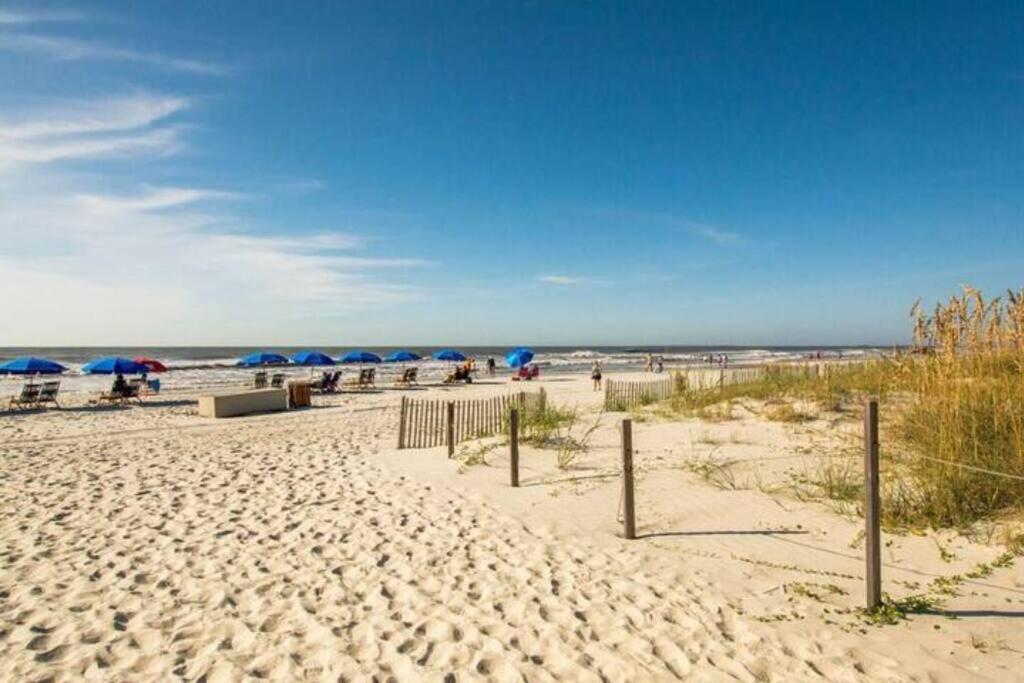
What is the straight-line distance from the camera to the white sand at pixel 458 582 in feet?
12.0

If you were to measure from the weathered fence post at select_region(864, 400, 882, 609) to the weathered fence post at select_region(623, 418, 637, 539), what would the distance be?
207 centimetres

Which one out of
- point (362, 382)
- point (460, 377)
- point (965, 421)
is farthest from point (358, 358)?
point (965, 421)

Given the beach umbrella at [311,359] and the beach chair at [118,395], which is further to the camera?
the beach umbrella at [311,359]

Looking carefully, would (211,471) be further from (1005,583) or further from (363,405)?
(363,405)

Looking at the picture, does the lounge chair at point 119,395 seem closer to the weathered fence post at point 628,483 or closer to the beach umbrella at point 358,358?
the beach umbrella at point 358,358

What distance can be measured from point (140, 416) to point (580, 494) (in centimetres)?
1613

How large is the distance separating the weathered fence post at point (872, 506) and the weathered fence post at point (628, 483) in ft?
6.79

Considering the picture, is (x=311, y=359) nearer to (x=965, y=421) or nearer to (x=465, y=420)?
(x=465, y=420)

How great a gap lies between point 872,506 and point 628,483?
2.19m

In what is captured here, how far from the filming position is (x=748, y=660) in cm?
361

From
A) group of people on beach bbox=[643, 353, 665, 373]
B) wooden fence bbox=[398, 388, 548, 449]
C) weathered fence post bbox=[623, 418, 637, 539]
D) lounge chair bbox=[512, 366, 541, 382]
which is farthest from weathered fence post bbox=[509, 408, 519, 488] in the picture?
group of people on beach bbox=[643, 353, 665, 373]

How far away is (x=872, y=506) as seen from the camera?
160 inches

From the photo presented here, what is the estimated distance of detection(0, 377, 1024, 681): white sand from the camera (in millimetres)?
3645

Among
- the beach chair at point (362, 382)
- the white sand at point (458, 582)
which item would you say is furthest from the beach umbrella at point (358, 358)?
the white sand at point (458, 582)
